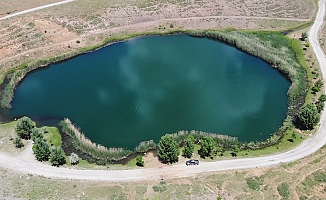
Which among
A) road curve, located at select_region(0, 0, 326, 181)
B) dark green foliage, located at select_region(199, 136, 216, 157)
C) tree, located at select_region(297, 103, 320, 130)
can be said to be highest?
tree, located at select_region(297, 103, 320, 130)

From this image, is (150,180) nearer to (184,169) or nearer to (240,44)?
(184,169)

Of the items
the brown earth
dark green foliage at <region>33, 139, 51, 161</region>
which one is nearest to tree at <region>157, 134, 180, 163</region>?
dark green foliage at <region>33, 139, 51, 161</region>

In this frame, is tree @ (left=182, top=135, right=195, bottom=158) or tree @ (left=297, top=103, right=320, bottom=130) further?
tree @ (left=297, top=103, right=320, bottom=130)

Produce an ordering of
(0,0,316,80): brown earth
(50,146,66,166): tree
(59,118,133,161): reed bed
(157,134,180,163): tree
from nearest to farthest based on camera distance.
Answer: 1. (50,146,66,166): tree
2. (157,134,180,163): tree
3. (59,118,133,161): reed bed
4. (0,0,316,80): brown earth

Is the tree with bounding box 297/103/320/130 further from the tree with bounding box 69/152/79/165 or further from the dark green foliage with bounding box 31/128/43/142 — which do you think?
the dark green foliage with bounding box 31/128/43/142

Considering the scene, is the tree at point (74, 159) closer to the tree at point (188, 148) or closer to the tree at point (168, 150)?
the tree at point (168, 150)

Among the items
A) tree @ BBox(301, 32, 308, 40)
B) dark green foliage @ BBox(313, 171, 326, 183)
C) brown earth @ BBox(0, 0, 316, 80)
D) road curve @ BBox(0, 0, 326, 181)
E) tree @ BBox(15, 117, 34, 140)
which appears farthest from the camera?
tree @ BBox(301, 32, 308, 40)

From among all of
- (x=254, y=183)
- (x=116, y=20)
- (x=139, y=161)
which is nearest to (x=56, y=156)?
(x=139, y=161)

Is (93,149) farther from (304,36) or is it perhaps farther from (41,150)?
(304,36)
